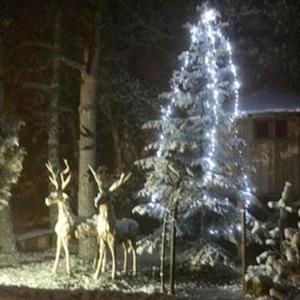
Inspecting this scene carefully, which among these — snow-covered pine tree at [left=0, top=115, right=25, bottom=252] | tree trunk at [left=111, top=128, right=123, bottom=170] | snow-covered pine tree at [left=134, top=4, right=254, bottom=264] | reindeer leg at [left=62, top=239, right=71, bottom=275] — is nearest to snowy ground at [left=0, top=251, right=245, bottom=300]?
reindeer leg at [left=62, top=239, right=71, bottom=275]

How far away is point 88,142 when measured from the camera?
1775cm

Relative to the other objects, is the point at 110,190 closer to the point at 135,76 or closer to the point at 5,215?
the point at 5,215

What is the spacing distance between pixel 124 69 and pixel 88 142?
6.92 m

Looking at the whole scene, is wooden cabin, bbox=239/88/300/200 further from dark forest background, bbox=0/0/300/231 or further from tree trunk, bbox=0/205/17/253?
tree trunk, bbox=0/205/17/253

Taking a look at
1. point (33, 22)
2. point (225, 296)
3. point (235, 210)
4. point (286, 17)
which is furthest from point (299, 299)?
point (286, 17)

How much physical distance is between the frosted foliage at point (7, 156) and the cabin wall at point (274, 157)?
8131 millimetres

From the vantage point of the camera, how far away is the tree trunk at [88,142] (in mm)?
17656

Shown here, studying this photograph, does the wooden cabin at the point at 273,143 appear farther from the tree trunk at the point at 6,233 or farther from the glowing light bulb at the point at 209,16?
the tree trunk at the point at 6,233

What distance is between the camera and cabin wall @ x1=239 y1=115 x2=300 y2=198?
71.8 feet

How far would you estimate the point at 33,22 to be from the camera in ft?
69.3

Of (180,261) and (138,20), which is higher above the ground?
(138,20)

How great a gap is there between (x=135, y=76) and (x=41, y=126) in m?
4.25

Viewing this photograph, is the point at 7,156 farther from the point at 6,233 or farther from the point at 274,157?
the point at 274,157

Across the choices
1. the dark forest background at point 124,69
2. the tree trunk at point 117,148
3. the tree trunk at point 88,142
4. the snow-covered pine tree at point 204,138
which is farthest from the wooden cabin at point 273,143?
the tree trunk at point 88,142
